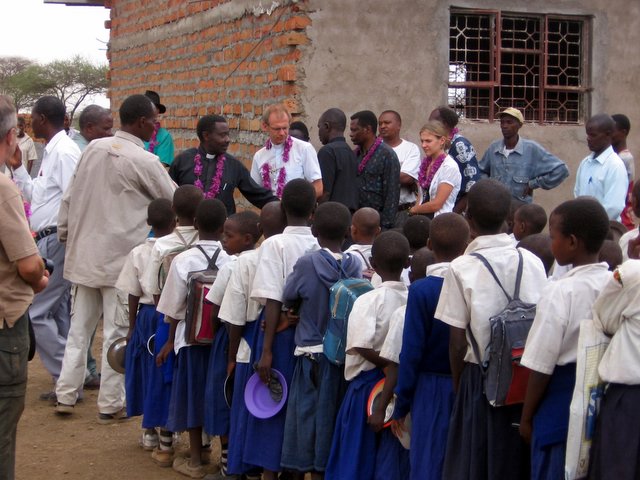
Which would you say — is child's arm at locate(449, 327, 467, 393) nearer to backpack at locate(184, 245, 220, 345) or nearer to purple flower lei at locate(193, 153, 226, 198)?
backpack at locate(184, 245, 220, 345)

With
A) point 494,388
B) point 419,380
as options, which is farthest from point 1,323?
point 494,388

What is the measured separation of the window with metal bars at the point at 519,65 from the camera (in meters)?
9.16

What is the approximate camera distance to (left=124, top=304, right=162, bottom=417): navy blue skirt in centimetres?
555

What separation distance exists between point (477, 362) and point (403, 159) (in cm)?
427

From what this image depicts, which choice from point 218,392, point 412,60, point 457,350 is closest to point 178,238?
point 218,392

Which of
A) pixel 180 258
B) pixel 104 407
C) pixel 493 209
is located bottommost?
pixel 104 407

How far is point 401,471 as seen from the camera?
4145 mm

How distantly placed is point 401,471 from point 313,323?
31.6 inches

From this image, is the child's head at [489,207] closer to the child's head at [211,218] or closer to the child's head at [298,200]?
the child's head at [298,200]

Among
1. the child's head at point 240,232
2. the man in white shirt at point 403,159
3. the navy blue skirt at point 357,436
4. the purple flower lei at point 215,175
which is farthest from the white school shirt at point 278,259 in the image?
the man in white shirt at point 403,159

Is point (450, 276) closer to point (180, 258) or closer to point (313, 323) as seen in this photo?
point (313, 323)

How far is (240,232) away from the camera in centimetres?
492

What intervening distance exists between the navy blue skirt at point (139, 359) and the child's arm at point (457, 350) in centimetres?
233

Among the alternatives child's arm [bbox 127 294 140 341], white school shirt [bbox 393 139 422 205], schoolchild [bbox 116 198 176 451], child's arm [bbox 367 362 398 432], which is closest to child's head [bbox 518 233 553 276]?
child's arm [bbox 367 362 398 432]
